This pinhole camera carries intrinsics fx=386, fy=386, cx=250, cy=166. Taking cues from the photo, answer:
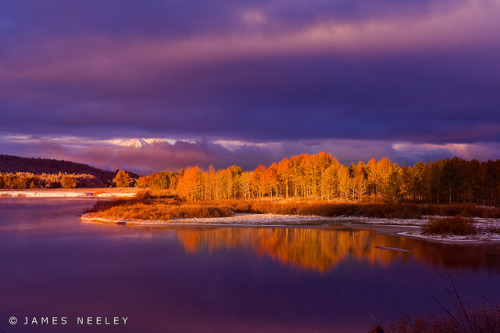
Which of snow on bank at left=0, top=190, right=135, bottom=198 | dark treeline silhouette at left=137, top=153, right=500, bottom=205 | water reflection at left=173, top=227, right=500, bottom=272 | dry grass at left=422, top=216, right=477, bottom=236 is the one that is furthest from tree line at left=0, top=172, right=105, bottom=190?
dry grass at left=422, top=216, right=477, bottom=236

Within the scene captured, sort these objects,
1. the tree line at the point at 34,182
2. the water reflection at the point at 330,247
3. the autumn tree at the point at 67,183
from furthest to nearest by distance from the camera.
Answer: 1. the autumn tree at the point at 67,183
2. the tree line at the point at 34,182
3. the water reflection at the point at 330,247

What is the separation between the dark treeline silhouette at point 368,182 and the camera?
2689 inches

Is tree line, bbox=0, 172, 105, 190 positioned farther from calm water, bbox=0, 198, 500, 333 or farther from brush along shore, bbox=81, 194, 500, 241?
calm water, bbox=0, 198, 500, 333

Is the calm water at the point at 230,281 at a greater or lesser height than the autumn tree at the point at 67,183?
lesser

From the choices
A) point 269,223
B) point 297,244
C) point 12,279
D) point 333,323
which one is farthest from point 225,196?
point 333,323

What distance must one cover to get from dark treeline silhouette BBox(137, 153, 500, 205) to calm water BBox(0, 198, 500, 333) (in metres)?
46.5

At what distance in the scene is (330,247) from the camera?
2484cm

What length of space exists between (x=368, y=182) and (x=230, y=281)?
78.9 metres

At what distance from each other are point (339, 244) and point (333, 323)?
14774 millimetres

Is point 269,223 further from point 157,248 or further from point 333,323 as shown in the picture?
point 333,323

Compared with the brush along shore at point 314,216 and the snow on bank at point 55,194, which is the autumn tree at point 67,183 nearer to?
the snow on bank at point 55,194

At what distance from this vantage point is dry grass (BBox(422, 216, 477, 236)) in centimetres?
2789

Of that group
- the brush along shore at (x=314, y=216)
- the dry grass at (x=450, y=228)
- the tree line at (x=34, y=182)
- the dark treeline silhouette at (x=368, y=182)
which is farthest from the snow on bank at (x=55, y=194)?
the dry grass at (x=450, y=228)

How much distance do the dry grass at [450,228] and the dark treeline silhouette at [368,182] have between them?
3930 centimetres
